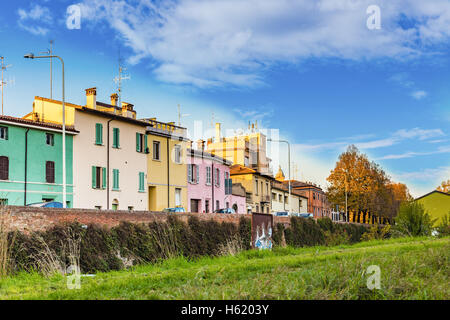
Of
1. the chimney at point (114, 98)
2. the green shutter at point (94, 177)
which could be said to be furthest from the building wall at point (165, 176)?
the chimney at point (114, 98)

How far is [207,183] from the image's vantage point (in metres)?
53.8

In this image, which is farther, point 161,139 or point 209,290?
point 161,139

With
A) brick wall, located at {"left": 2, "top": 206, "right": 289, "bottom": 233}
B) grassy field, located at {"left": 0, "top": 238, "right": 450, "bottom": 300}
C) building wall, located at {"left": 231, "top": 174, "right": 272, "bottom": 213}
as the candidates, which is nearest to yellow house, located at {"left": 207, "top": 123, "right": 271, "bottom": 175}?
building wall, located at {"left": 231, "top": 174, "right": 272, "bottom": 213}

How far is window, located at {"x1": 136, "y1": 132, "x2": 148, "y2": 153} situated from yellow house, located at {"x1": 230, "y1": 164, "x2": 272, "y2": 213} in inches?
856

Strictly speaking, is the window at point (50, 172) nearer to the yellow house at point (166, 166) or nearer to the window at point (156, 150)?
the yellow house at point (166, 166)

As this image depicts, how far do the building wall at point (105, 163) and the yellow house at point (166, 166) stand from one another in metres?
1.43

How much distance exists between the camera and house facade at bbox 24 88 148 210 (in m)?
39.3

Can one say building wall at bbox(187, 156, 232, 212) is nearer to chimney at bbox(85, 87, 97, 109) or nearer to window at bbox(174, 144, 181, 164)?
window at bbox(174, 144, 181, 164)

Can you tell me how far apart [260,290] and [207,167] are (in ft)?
155

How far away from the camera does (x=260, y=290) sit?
7.29 m

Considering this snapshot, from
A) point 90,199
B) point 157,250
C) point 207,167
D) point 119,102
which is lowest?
point 157,250
